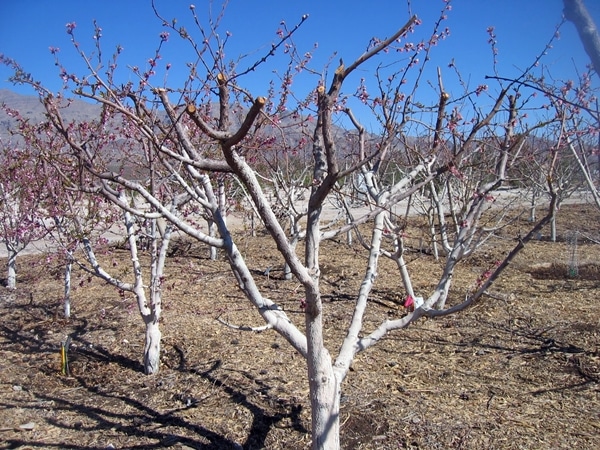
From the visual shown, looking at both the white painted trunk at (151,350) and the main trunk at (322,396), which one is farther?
the white painted trunk at (151,350)

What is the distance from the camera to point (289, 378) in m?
3.98

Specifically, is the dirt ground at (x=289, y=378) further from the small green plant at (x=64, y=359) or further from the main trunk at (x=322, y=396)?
the main trunk at (x=322, y=396)

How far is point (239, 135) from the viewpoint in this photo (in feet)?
5.94

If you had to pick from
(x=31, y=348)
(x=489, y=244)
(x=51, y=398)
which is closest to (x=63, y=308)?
(x=31, y=348)

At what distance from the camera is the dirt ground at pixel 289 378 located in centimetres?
318

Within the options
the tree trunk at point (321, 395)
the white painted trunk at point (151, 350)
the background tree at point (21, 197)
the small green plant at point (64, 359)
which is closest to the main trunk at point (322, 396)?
the tree trunk at point (321, 395)

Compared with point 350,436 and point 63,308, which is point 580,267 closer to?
point 350,436

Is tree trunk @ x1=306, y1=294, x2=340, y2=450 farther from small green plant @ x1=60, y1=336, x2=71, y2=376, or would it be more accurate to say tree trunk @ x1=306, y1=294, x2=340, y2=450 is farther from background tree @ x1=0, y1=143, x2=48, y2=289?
background tree @ x1=0, y1=143, x2=48, y2=289

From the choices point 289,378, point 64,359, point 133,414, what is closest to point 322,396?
point 289,378

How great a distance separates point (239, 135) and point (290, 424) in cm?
223

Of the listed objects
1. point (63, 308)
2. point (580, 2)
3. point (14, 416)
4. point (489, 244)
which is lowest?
point (14, 416)

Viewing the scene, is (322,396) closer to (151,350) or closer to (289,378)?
(289,378)

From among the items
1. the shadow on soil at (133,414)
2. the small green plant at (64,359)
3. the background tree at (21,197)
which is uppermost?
the background tree at (21,197)

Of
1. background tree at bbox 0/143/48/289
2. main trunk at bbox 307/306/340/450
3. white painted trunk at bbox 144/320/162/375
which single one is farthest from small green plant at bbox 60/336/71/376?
main trunk at bbox 307/306/340/450
